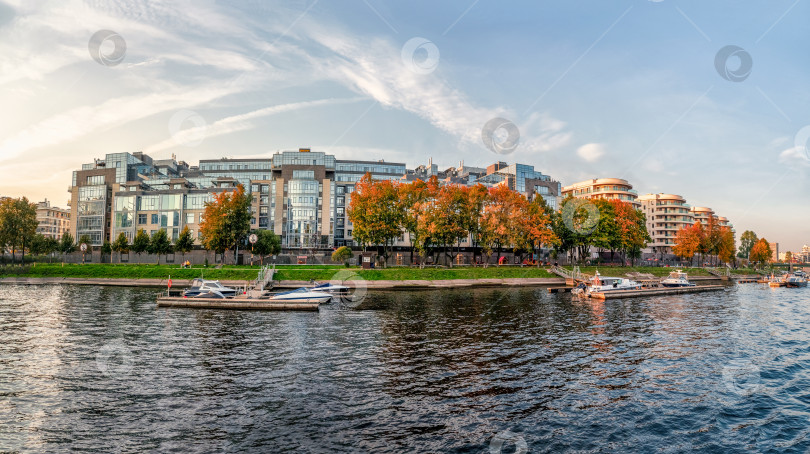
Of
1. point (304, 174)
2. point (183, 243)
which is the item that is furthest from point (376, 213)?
point (304, 174)

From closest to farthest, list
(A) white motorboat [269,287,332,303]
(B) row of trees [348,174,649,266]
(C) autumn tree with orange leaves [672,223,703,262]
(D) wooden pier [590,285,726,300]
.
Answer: (A) white motorboat [269,287,332,303] < (D) wooden pier [590,285,726,300] < (B) row of trees [348,174,649,266] < (C) autumn tree with orange leaves [672,223,703,262]

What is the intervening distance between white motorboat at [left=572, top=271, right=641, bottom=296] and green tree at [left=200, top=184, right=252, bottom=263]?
224ft

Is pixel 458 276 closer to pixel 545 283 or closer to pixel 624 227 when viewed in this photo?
pixel 545 283

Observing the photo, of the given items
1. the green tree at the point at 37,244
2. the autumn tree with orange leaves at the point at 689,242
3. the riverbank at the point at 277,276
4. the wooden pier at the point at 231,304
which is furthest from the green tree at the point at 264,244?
the autumn tree with orange leaves at the point at 689,242

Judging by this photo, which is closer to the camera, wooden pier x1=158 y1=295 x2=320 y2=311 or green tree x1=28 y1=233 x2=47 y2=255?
wooden pier x1=158 y1=295 x2=320 y2=311

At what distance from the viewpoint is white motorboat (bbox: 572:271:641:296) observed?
224 feet

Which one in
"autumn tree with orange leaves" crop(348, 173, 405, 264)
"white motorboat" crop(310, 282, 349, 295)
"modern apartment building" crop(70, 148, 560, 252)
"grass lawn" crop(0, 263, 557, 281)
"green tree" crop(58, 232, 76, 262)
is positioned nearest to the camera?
"white motorboat" crop(310, 282, 349, 295)

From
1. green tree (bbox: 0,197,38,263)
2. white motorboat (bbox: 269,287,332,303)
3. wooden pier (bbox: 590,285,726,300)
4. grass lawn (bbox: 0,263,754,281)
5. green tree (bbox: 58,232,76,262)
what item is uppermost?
green tree (bbox: 0,197,38,263)

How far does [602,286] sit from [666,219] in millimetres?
150545

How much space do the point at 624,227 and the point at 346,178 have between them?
3797 inches

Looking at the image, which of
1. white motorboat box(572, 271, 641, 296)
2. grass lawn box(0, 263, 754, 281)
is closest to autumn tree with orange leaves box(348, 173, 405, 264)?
grass lawn box(0, 263, 754, 281)

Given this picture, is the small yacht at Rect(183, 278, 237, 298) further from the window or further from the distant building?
the distant building

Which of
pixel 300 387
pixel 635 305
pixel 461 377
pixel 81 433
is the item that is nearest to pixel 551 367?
pixel 461 377

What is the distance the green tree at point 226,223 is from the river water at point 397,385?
162 ft
